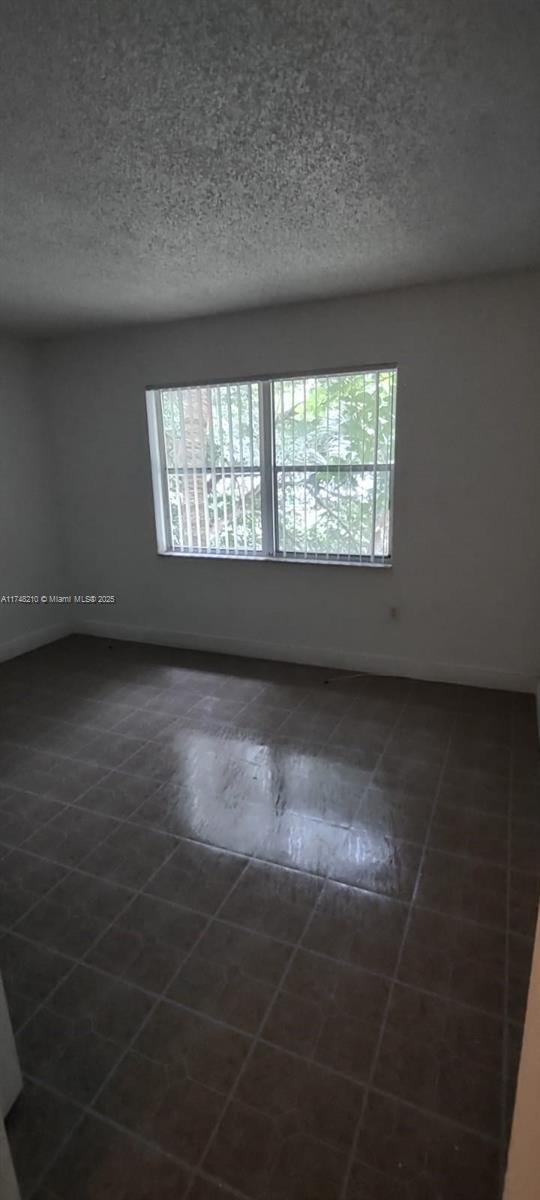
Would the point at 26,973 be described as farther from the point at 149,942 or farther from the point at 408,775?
the point at 408,775

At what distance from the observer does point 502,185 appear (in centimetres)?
196

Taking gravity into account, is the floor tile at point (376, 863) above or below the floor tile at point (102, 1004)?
above

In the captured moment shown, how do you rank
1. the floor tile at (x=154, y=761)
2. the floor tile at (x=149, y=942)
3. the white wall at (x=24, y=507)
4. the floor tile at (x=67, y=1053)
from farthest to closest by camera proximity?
the white wall at (x=24, y=507), the floor tile at (x=154, y=761), the floor tile at (x=149, y=942), the floor tile at (x=67, y=1053)

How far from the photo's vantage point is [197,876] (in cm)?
206

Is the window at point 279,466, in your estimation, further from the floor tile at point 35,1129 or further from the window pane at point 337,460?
the floor tile at point 35,1129

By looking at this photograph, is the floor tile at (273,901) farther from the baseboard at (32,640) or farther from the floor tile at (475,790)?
the baseboard at (32,640)

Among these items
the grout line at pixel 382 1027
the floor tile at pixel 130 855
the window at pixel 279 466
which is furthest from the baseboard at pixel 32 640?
the grout line at pixel 382 1027

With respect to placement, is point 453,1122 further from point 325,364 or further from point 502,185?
point 325,364

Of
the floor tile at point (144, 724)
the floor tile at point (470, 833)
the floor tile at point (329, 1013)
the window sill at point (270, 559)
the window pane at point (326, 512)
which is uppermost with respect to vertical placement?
the window pane at point (326, 512)

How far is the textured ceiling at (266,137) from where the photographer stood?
1199 millimetres

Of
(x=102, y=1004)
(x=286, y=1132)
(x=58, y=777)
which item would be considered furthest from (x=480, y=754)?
(x=58, y=777)

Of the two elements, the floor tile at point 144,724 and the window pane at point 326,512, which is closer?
the floor tile at point 144,724

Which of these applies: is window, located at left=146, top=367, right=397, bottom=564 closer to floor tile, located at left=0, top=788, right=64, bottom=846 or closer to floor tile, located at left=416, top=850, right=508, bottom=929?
floor tile, located at left=416, top=850, right=508, bottom=929

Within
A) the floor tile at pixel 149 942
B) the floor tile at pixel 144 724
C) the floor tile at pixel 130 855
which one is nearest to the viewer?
the floor tile at pixel 149 942
